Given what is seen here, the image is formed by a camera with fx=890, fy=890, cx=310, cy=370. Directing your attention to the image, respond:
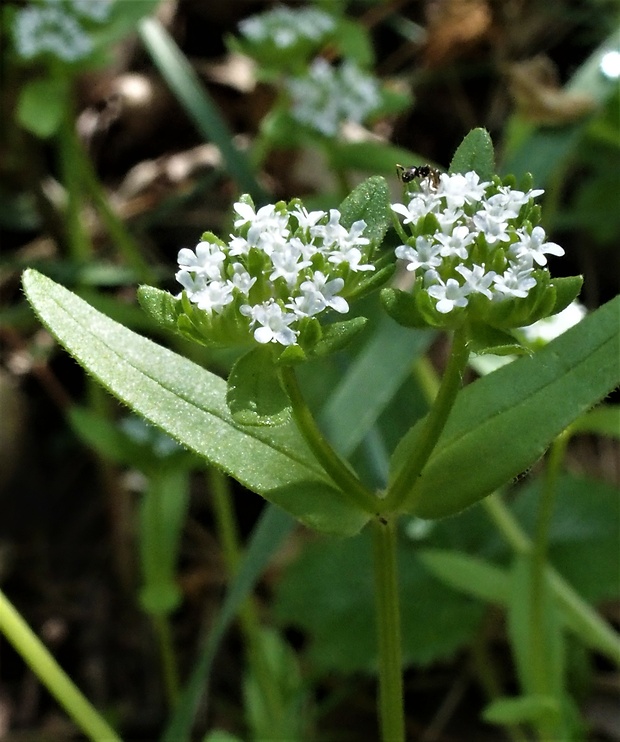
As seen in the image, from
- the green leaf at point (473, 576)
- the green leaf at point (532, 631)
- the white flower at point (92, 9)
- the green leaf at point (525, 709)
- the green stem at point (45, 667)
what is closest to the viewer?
the green stem at point (45, 667)

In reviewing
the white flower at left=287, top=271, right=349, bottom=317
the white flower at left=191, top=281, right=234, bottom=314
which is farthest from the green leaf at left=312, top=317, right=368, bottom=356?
the white flower at left=191, top=281, right=234, bottom=314

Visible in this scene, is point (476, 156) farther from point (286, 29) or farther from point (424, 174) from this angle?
point (286, 29)

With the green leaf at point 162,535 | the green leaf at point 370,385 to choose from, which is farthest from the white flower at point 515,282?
the green leaf at point 162,535

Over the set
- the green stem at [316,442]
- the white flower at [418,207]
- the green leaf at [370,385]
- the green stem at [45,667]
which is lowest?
the green stem at [45,667]

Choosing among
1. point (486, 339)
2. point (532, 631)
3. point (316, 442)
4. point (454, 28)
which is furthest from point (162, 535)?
point (454, 28)

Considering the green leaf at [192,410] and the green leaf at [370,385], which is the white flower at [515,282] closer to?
the green leaf at [192,410]

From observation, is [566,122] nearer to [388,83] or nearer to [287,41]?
[287,41]

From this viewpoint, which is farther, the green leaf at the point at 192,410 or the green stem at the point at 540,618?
A: the green stem at the point at 540,618
